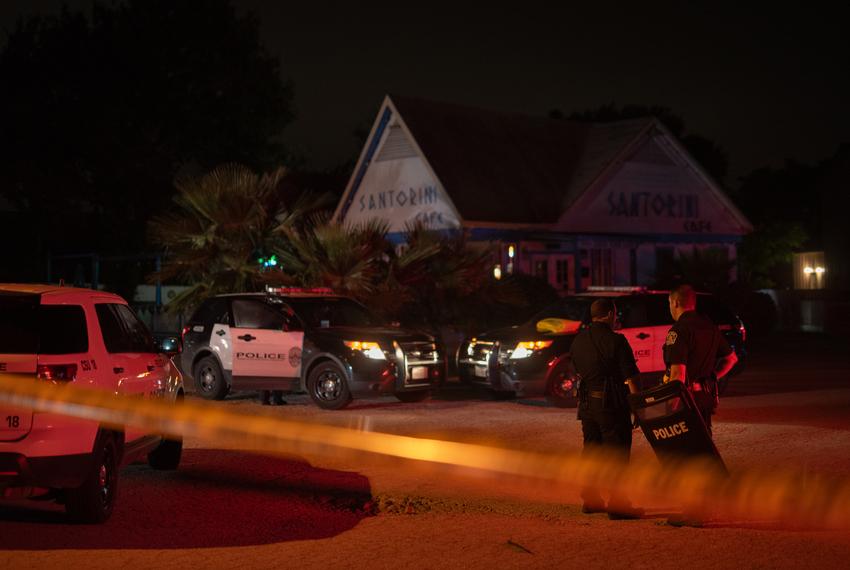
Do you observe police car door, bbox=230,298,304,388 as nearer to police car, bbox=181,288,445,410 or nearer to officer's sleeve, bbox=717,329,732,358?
police car, bbox=181,288,445,410

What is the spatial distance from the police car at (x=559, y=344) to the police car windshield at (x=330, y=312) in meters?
1.87

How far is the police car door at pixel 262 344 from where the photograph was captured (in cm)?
1723

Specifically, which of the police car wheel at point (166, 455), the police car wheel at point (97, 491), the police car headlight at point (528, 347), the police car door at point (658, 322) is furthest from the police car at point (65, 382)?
the police car door at point (658, 322)

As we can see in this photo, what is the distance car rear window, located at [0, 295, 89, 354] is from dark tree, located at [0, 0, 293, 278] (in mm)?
44322

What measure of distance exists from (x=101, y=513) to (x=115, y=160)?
45664 millimetres

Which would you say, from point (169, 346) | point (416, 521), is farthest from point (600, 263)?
point (416, 521)

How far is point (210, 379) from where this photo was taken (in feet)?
59.9

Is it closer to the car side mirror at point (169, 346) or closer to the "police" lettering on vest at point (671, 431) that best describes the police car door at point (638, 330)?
the car side mirror at point (169, 346)

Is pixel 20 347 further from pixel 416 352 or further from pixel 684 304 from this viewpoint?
pixel 416 352

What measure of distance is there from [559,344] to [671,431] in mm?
8738

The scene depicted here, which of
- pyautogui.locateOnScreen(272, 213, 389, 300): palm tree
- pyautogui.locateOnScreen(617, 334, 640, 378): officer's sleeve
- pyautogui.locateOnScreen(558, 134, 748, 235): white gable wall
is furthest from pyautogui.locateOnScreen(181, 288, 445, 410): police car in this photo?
pyautogui.locateOnScreen(558, 134, 748, 235): white gable wall

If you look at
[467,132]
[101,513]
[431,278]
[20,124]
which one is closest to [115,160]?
[20,124]

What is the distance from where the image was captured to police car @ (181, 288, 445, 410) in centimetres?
1673

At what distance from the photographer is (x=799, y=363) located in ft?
84.4
